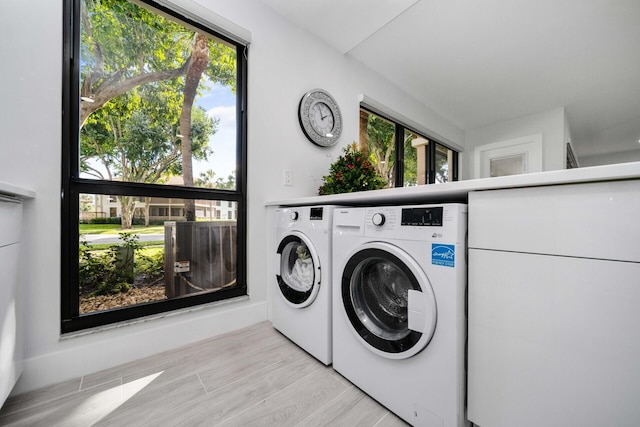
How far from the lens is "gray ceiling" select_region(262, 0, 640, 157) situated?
1.31 meters

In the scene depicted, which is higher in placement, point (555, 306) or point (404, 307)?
point (555, 306)

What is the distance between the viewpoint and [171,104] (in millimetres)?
1491

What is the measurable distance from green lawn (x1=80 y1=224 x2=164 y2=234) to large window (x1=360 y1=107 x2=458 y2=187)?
2.12 m

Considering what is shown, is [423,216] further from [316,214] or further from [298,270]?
[298,270]

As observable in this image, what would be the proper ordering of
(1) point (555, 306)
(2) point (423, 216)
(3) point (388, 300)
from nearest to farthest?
(1) point (555, 306), (2) point (423, 216), (3) point (388, 300)

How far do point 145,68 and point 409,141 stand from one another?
2.78m

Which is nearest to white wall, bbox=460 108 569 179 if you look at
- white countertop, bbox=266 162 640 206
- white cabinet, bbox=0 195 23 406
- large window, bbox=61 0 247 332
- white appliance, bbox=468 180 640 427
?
white countertop, bbox=266 162 640 206

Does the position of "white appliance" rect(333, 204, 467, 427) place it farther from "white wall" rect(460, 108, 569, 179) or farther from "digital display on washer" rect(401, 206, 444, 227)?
"white wall" rect(460, 108, 569, 179)

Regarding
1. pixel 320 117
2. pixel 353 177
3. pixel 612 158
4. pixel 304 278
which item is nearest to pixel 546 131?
pixel 612 158

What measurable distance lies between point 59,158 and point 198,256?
33.5 inches

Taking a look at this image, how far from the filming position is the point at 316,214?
51.0 inches

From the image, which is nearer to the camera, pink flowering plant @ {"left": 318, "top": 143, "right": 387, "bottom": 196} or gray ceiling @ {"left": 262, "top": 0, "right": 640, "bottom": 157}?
gray ceiling @ {"left": 262, "top": 0, "right": 640, "bottom": 157}

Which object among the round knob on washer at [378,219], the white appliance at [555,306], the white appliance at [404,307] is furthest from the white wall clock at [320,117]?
the white appliance at [555,306]

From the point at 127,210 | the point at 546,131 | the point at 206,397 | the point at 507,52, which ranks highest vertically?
the point at 507,52
